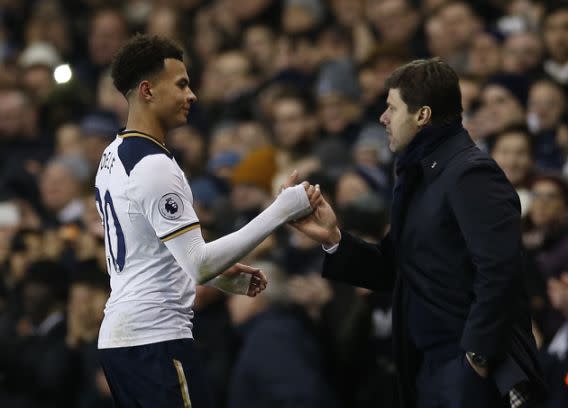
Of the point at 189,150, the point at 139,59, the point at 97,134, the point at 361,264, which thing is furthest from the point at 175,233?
the point at 97,134

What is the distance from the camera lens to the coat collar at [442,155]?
5422 mm

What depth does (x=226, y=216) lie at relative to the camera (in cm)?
934

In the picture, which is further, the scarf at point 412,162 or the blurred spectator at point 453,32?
the blurred spectator at point 453,32

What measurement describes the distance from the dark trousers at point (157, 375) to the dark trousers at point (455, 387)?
883mm

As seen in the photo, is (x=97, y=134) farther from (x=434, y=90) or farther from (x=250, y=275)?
(x=434, y=90)

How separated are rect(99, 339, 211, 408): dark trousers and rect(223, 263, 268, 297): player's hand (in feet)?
1.47

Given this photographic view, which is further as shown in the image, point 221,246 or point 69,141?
point 69,141

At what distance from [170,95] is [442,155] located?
111 cm

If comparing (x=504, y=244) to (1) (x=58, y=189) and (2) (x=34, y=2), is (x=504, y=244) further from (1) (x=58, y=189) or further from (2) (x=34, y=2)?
(2) (x=34, y=2)

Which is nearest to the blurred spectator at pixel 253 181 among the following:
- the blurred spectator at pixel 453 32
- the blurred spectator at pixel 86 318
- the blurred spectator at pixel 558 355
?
the blurred spectator at pixel 86 318

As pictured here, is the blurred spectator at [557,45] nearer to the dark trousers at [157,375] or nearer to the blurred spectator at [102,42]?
the blurred spectator at [102,42]

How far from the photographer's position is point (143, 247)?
206 inches

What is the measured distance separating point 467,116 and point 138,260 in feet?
15.5

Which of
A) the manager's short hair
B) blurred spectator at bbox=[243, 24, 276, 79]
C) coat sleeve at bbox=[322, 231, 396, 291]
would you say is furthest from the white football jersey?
blurred spectator at bbox=[243, 24, 276, 79]
